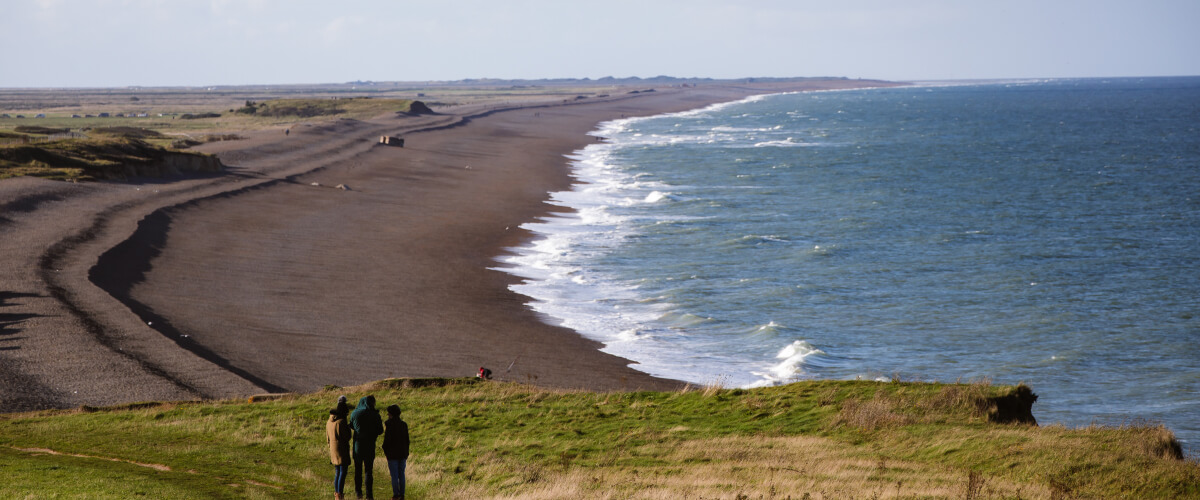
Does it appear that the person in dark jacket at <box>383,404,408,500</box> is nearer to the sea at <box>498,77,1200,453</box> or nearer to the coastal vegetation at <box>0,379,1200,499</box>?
the coastal vegetation at <box>0,379,1200,499</box>

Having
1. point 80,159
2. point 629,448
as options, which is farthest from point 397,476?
point 80,159

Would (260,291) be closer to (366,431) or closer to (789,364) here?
(789,364)

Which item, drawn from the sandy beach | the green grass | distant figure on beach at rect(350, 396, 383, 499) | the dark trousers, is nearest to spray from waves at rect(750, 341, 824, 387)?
the sandy beach

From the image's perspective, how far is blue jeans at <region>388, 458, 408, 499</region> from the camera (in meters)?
14.9

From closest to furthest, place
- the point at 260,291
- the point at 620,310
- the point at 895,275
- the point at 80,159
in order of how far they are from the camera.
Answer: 1. the point at 260,291
2. the point at 620,310
3. the point at 895,275
4. the point at 80,159

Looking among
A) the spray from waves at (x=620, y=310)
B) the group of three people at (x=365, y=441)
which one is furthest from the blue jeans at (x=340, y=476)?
the spray from waves at (x=620, y=310)

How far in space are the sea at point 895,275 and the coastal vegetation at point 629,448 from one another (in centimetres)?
562

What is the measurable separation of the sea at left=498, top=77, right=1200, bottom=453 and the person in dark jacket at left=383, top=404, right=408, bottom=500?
14.8 m

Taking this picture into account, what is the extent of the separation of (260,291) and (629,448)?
71.2ft

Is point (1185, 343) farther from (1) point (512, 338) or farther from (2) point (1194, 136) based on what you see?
(2) point (1194, 136)

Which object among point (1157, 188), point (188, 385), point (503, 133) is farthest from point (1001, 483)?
point (503, 133)

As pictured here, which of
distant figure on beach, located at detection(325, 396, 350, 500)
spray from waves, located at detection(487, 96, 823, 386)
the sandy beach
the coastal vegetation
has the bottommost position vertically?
spray from waves, located at detection(487, 96, 823, 386)

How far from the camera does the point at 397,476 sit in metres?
15.0

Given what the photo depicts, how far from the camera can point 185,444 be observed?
19.3m
